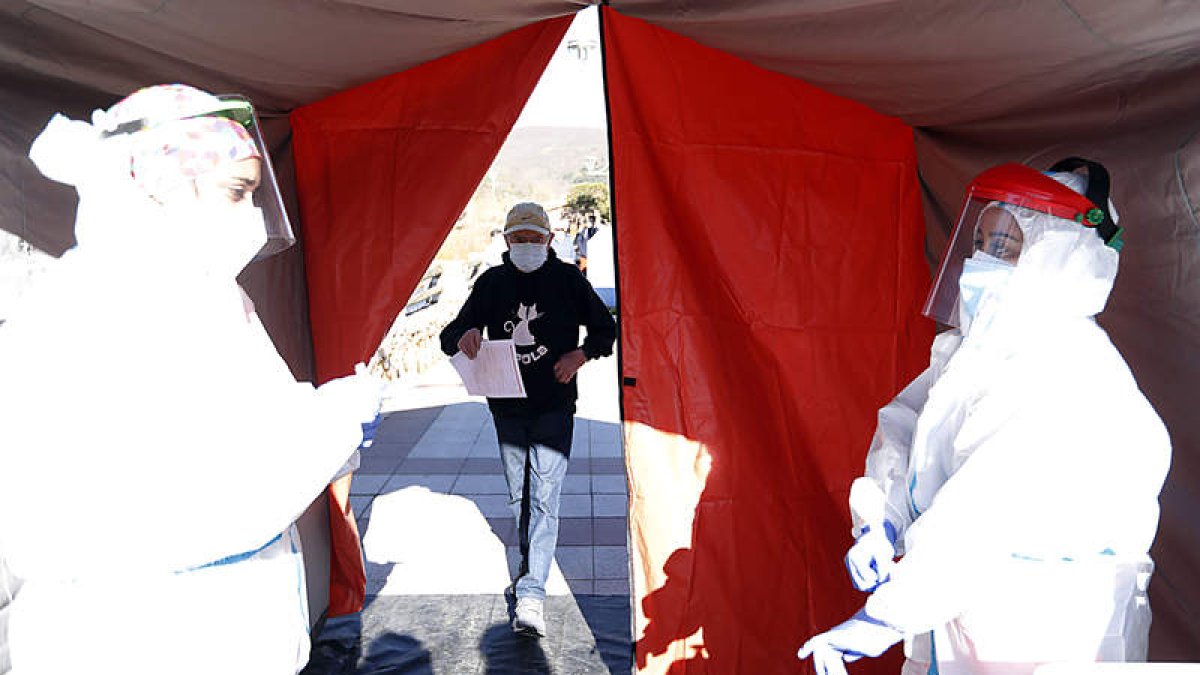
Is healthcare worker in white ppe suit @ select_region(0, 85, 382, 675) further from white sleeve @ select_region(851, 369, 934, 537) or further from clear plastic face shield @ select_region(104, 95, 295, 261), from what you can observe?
white sleeve @ select_region(851, 369, 934, 537)

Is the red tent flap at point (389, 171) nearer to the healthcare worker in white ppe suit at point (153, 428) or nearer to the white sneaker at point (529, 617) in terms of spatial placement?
the white sneaker at point (529, 617)

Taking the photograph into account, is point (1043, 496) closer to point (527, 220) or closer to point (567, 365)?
point (567, 365)

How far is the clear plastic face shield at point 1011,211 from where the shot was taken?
174cm

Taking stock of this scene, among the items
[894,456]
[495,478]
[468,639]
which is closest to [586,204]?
[495,478]

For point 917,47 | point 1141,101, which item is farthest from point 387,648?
point 1141,101

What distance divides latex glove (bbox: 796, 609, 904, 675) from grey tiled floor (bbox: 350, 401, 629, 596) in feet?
7.18

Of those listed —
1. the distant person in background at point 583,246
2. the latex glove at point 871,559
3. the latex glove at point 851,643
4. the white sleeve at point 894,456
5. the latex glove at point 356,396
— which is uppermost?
the distant person in background at point 583,246

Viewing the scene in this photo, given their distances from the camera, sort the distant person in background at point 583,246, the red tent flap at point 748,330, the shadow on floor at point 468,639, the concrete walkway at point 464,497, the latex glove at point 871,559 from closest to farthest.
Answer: the latex glove at point 871,559 → the red tent flap at point 748,330 → the shadow on floor at point 468,639 → the concrete walkway at point 464,497 → the distant person in background at point 583,246

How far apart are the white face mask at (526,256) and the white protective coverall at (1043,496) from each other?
208 centimetres

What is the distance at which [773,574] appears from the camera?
3020 mm

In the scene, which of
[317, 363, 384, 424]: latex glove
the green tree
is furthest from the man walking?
the green tree

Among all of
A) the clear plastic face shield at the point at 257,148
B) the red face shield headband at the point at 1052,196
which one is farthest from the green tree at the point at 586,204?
the red face shield headband at the point at 1052,196

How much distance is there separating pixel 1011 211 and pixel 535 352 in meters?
1.98

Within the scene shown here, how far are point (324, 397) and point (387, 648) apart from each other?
203cm
